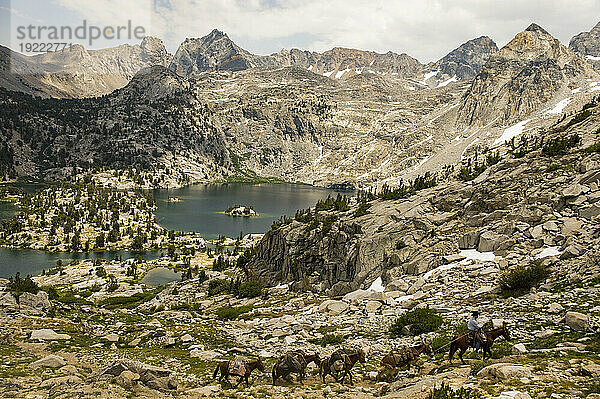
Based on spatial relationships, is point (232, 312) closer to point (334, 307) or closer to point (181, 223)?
point (334, 307)

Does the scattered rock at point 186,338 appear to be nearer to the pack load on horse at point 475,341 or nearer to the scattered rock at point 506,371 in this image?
the pack load on horse at point 475,341

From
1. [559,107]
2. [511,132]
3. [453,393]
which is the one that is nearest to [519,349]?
[453,393]

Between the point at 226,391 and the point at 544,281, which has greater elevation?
the point at 544,281

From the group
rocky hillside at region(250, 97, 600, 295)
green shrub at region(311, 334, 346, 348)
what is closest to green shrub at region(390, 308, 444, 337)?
green shrub at region(311, 334, 346, 348)

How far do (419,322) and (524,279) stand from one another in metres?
6.23

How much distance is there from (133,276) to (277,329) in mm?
64094

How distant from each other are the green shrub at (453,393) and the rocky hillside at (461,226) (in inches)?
473

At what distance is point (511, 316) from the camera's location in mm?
16078

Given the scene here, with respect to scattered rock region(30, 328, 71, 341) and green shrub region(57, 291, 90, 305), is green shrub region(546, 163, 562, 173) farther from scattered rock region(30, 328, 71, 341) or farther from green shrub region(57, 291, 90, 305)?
green shrub region(57, 291, 90, 305)

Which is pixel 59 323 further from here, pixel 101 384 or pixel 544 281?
pixel 544 281

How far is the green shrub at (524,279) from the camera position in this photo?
1867 centimetres

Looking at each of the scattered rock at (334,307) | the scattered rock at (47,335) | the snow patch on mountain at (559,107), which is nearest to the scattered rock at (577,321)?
the scattered rock at (334,307)

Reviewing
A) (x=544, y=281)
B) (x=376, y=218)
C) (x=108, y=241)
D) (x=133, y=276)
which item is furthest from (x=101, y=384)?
(x=108, y=241)

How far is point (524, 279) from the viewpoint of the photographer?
61.8 ft
